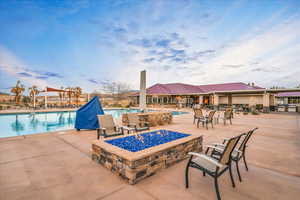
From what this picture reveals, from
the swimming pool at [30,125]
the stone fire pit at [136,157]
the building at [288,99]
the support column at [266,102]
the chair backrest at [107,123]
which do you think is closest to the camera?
the stone fire pit at [136,157]

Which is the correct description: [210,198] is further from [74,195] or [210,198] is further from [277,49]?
[277,49]

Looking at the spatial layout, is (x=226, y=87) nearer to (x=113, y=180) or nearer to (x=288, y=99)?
(x=288, y=99)

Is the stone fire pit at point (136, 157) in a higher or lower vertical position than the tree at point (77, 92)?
lower

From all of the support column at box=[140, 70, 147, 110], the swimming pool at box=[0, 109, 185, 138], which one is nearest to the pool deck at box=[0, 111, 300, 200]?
the support column at box=[140, 70, 147, 110]

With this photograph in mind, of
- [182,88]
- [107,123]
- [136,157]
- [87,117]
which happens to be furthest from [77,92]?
[136,157]

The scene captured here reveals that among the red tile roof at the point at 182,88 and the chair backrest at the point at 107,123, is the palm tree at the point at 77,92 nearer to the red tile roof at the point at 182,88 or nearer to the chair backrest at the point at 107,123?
the red tile roof at the point at 182,88

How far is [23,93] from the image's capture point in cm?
2036

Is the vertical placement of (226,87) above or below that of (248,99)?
above

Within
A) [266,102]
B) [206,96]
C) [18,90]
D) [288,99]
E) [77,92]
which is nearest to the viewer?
[266,102]

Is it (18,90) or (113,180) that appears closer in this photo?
(113,180)

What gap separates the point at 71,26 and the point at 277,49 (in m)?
17.3

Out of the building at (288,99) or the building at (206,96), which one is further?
the building at (288,99)

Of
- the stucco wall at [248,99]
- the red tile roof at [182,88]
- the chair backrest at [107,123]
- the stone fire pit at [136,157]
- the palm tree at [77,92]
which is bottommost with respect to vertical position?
the stone fire pit at [136,157]

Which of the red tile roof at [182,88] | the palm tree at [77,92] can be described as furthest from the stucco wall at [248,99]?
the palm tree at [77,92]
